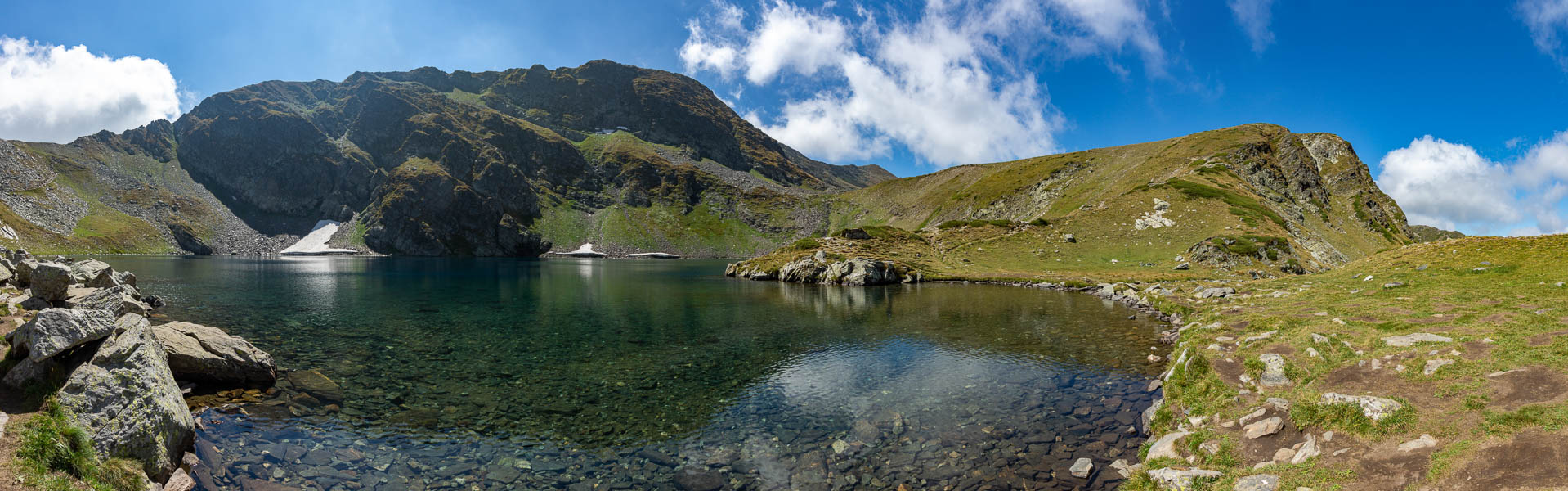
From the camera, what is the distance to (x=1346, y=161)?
13250 cm

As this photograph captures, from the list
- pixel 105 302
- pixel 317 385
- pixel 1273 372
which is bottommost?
pixel 317 385

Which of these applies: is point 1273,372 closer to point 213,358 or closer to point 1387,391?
point 1387,391

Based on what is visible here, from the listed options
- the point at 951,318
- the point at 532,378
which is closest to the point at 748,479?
the point at 532,378

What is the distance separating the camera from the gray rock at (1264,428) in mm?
13777

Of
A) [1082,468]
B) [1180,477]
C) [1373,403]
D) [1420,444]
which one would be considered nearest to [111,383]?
[1082,468]

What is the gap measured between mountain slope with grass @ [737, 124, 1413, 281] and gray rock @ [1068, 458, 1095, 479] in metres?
65.8

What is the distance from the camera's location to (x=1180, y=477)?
41.4 feet

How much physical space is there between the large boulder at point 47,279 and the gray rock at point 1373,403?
58574mm

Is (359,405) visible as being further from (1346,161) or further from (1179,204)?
(1346,161)

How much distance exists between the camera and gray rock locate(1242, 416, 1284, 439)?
13.8m

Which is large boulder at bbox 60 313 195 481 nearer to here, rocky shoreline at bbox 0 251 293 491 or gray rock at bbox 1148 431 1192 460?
rocky shoreline at bbox 0 251 293 491

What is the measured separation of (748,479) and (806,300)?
46630 millimetres

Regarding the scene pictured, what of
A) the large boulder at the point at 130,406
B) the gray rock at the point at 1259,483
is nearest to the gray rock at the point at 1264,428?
the gray rock at the point at 1259,483

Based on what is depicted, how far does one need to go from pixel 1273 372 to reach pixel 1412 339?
15.8 feet
